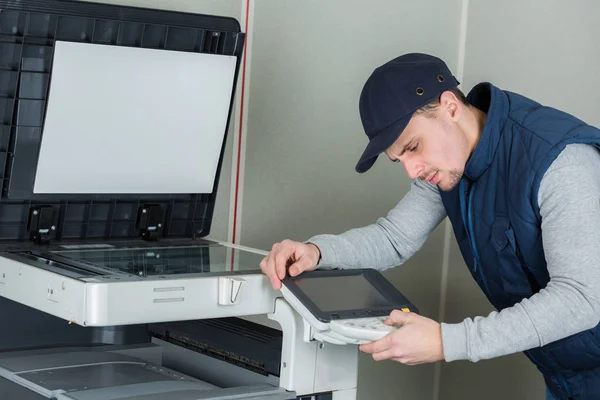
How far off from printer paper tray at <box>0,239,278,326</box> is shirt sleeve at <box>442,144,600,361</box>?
1.19ft

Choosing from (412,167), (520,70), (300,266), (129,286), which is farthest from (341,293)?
(520,70)

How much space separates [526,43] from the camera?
2758 mm

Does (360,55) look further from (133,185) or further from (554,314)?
(554,314)

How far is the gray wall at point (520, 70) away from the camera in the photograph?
2.60 m

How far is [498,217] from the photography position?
171 cm

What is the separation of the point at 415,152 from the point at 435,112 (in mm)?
81

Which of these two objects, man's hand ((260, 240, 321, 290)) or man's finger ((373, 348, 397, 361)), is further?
man's hand ((260, 240, 321, 290))

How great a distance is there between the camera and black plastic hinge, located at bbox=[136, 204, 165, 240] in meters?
1.96

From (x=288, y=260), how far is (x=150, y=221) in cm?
42

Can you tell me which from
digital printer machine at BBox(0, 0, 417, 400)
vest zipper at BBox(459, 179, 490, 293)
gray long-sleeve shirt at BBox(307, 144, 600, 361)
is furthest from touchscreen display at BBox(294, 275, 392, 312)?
vest zipper at BBox(459, 179, 490, 293)

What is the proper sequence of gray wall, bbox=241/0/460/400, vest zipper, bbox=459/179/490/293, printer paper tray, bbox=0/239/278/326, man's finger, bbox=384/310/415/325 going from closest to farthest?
printer paper tray, bbox=0/239/278/326 → man's finger, bbox=384/310/415/325 → vest zipper, bbox=459/179/490/293 → gray wall, bbox=241/0/460/400

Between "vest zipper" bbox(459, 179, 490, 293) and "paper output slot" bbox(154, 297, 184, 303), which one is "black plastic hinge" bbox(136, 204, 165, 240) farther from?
"vest zipper" bbox(459, 179, 490, 293)

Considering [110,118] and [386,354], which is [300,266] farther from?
[110,118]

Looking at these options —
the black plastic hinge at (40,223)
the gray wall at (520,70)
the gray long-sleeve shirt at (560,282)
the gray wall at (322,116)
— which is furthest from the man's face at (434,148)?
the gray wall at (520,70)
